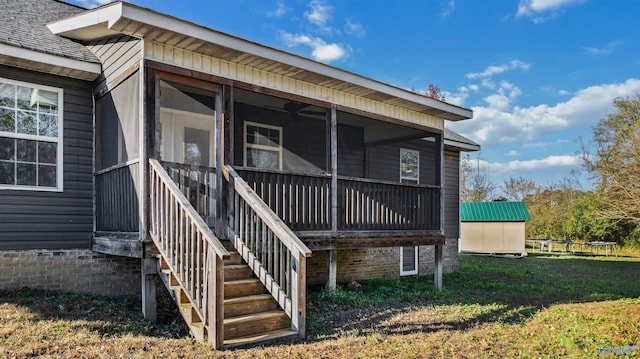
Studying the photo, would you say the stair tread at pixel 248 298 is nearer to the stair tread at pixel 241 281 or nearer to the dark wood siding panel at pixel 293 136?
the stair tread at pixel 241 281

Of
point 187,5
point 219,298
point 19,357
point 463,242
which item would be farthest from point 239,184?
point 463,242

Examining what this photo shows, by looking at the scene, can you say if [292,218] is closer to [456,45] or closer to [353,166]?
[353,166]

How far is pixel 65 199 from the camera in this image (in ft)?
21.7

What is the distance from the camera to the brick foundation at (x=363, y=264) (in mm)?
9688

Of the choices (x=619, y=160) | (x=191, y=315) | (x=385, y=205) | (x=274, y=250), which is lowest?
(x=191, y=315)

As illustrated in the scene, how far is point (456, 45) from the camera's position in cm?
1969

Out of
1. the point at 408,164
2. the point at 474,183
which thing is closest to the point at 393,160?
the point at 408,164

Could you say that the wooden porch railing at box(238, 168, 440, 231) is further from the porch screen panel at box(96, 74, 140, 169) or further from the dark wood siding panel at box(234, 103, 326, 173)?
the dark wood siding panel at box(234, 103, 326, 173)

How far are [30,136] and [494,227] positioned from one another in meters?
19.7

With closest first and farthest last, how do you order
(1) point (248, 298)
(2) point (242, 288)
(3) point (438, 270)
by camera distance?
(1) point (248, 298)
(2) point (242, 288)
(3) point (438, 270)

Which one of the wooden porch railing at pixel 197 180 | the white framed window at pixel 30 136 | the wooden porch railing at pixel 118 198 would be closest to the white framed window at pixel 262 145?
the wooden porch railing at pixel 197 180

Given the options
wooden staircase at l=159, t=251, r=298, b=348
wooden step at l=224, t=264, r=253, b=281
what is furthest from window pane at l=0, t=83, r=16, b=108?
wooden step at l=224, t=264, r=253, b=281

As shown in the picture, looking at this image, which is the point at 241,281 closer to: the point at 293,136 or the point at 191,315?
the point at 191,315

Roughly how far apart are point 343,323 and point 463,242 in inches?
702
